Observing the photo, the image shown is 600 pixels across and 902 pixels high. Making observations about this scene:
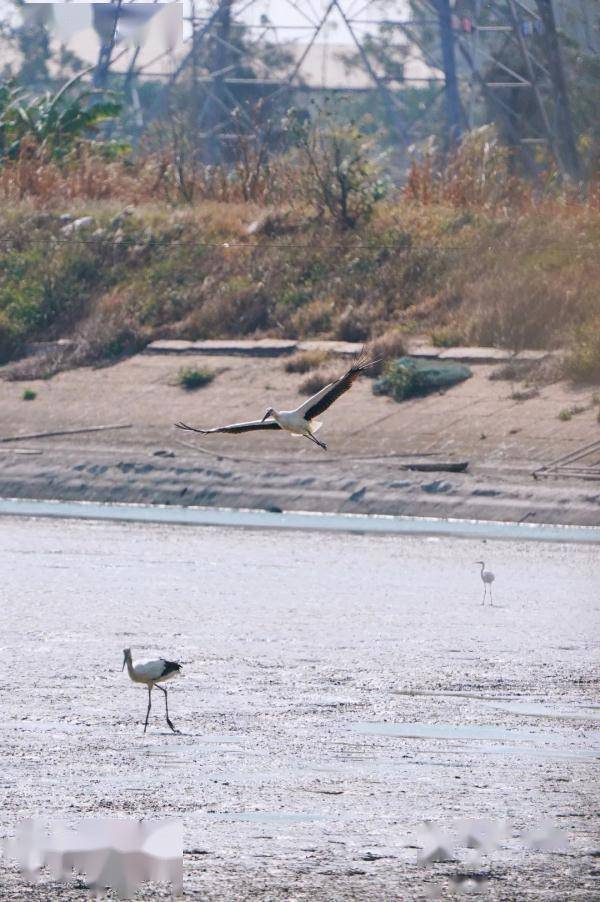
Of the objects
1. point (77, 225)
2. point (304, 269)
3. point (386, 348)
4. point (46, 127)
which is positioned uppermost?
point (46, 127)

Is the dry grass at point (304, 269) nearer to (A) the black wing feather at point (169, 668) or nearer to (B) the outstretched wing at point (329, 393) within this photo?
(A) the black wing feather at point (169, 668)

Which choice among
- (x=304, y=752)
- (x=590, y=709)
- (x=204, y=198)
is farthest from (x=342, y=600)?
(x=204, y=198)

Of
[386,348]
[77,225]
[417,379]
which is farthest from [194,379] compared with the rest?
[77,225]

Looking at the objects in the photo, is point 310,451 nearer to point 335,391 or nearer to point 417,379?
point 417,379

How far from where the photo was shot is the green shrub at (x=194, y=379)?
3434 centimetres

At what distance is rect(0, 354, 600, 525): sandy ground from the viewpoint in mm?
27703

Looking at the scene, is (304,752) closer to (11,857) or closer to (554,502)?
(11,857)

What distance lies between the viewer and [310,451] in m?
→ 30.0

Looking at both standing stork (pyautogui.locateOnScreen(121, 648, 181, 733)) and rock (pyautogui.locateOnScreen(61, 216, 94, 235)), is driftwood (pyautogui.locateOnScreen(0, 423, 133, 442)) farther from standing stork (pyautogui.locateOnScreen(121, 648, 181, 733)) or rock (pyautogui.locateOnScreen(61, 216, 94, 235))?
standing stork (pyautogui.locateOnScreen(121, 648, 181, 733))

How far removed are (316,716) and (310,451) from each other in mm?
17168

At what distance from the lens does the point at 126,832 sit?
955cm

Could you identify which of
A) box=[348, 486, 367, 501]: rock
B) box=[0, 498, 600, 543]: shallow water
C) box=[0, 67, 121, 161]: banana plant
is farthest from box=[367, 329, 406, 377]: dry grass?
box=[0, 67, 121, 161]: banana plant

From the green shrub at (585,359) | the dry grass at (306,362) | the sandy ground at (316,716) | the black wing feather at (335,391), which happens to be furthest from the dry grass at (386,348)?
the black wing feather at (335,391)

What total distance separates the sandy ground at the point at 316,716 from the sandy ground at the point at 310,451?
15.3ft
